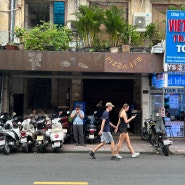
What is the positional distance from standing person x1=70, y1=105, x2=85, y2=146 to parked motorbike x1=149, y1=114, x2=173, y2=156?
283 cm

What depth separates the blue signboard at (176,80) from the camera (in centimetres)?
1514

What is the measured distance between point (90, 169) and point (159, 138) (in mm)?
4344

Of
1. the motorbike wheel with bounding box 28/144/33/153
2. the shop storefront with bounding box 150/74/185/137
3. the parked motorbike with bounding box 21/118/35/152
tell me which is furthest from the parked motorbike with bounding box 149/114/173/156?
the motorbike wheel with bounding box 28/144/33/153

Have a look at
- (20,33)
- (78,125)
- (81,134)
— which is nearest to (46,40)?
(20,33)

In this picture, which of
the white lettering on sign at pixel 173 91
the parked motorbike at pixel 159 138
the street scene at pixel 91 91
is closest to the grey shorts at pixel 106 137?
the street scene at pixel 91 91

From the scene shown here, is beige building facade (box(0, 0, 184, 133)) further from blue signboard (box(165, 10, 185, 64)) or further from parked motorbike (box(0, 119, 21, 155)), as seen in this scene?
parked motorbike (box(0, 119, 21, 155))

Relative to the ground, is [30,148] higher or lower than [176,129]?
lower

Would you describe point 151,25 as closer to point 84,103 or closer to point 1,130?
point 84,103

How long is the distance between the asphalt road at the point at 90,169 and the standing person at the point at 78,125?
7.32 feet

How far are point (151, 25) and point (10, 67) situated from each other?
22.7 ft

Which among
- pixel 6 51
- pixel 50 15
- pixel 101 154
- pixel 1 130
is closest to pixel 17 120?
pixel 1 130

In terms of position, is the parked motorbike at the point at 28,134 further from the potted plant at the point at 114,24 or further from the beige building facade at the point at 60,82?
the potted plant at the point at 114,24

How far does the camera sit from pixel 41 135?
1355cm

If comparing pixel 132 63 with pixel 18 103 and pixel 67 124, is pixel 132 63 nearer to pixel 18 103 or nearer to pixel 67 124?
pixel 67 124
